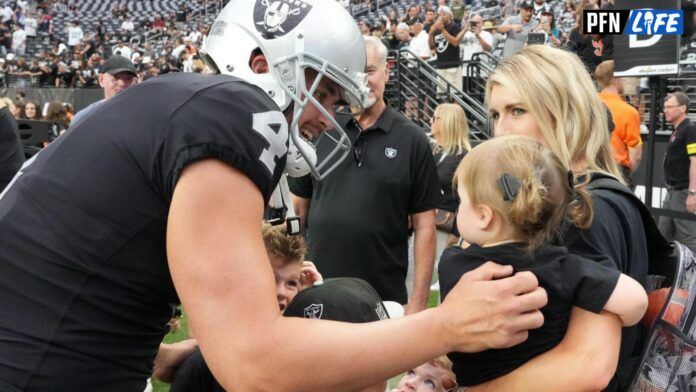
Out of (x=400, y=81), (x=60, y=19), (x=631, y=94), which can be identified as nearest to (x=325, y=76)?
(x=631, y=94)

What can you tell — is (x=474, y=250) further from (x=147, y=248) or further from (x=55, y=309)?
(x=55, y=309)

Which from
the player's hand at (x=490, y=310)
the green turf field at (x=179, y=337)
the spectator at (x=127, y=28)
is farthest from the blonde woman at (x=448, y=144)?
the spectator at (x=127, y=28)

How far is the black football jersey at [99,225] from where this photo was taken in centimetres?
156

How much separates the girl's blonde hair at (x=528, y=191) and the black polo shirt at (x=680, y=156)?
7096 millimetres

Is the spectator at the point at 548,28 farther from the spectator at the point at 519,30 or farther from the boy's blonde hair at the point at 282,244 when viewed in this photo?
the boy's blonde hair at the point at 282,244

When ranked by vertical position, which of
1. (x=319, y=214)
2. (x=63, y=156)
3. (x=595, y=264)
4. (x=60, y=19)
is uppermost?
(x=63, y=156)

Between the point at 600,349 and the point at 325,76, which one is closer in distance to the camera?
the point at 600,349

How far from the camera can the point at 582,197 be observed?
73.8 inches

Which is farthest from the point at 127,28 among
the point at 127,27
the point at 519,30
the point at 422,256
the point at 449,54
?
the point at 422,256

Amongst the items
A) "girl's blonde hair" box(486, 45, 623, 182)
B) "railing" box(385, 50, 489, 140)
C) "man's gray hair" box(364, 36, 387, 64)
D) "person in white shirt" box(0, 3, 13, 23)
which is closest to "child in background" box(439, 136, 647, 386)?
"girl's blonde hair" box(486, 45, 623, 182)

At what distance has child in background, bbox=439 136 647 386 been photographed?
5.81 feet

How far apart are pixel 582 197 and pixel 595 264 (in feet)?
0.56

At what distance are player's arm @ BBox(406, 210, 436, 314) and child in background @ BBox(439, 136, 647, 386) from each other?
7.66 ft

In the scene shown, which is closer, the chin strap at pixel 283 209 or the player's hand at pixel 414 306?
the chin strap at pixel 283 209
